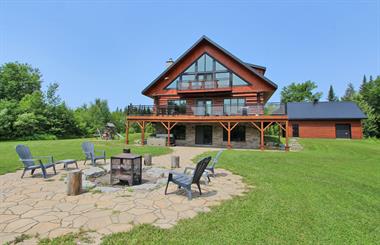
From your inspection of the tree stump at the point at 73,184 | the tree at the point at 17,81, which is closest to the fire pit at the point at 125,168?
the tree stump at the point at 73,184

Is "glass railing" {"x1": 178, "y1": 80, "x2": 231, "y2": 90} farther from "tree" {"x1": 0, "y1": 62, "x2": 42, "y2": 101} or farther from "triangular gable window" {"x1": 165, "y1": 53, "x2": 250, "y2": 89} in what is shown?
"tree" {"x1": 0, "y1": 62, "x2": 42, "y2": 101}

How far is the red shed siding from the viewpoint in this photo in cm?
2314

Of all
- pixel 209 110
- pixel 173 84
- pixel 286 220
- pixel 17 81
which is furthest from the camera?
pixel 17 81

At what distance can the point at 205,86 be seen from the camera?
17.9 m

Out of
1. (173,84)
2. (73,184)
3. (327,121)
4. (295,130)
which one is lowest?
(73,184)

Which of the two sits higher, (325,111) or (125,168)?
(325,111)

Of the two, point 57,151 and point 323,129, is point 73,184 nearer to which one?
Result: point 57,151

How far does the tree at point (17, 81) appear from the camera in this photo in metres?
36.7

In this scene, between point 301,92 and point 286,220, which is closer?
point 286,220

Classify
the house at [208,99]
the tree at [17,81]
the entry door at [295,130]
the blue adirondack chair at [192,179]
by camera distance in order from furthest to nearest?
the tree at [17,81]
the entry door at [295,130]
the house at [208,99]
the blue adirondack chair at [192,179]

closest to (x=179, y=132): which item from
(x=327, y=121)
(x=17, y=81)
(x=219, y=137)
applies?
(x=219, y=137)

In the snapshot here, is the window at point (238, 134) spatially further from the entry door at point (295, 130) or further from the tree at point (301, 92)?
the tree at point (301, 92)

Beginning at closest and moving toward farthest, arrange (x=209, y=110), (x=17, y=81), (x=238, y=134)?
(x=209, y=110), (x=238, y=134), (x=17, y=81)

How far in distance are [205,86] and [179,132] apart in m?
5.06
